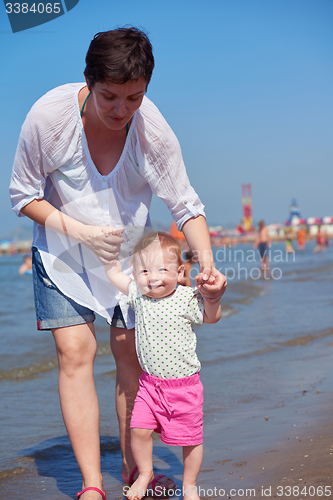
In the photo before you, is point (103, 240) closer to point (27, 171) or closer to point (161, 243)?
point (161, 243)

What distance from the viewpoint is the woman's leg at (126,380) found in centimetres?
→ 241

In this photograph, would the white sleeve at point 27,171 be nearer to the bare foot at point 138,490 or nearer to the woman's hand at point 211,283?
the woman's hand at point 211,283

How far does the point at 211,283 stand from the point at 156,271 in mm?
309

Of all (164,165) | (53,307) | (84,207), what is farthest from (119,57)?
(53,307)

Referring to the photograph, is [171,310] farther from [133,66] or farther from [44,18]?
[44,18]

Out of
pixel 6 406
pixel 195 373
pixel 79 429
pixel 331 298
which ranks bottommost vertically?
pixel 331 298

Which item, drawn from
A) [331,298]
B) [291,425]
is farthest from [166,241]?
[331,298]

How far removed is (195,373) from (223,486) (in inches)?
23.0

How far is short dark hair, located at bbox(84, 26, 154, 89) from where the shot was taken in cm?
178

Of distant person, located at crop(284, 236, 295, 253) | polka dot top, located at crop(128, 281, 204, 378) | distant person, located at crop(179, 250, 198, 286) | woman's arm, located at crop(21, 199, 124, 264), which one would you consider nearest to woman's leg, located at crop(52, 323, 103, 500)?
polka dot top, located at crop(128, 281, 204, 378)

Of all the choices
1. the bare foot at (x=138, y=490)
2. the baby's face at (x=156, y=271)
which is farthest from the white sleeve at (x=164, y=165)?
the bare foot at (x=138, y=490)

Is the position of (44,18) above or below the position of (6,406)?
above

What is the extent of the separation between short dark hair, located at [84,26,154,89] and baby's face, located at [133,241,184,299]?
2.37 ft

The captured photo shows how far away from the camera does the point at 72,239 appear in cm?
219
